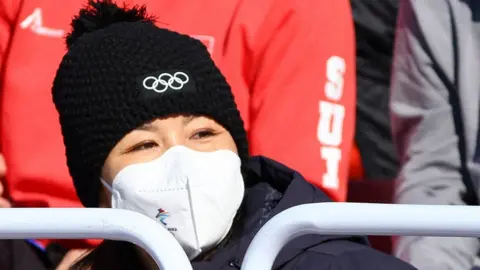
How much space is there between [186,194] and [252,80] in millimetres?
687

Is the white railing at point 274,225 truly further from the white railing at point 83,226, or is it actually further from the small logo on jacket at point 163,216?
the small logo on jacket at point 163,216

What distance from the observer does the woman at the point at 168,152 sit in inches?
65.0

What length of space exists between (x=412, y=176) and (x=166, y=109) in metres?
0.67

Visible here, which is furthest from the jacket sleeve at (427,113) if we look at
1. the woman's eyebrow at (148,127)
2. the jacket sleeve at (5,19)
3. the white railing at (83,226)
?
the white railing at (83,226)

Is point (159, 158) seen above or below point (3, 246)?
above

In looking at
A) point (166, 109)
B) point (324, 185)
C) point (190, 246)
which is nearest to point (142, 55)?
point (166, 109)

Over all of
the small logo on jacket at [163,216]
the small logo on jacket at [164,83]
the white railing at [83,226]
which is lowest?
the small logo on jacket at [163,216]

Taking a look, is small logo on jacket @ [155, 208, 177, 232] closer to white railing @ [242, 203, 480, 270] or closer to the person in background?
white railing @ [242, 203, 480, 270]

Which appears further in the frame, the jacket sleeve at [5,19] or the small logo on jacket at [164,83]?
the jacket sleeve at [5,19]

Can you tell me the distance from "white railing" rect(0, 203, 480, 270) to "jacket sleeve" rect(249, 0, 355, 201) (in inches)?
36.7

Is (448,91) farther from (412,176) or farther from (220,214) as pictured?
(220,214)

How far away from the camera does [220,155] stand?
1738 mm

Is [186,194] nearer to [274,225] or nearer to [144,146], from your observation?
[144,146]

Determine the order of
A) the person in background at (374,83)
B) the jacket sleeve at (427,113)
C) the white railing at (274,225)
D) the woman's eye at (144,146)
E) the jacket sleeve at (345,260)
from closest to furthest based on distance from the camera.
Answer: the white railing at (274,225)
the jacket sleeve at (345,260)
the woman's eye at (144,146)
the jacket sleeve at (427,113)
the person in background at (374,83)
